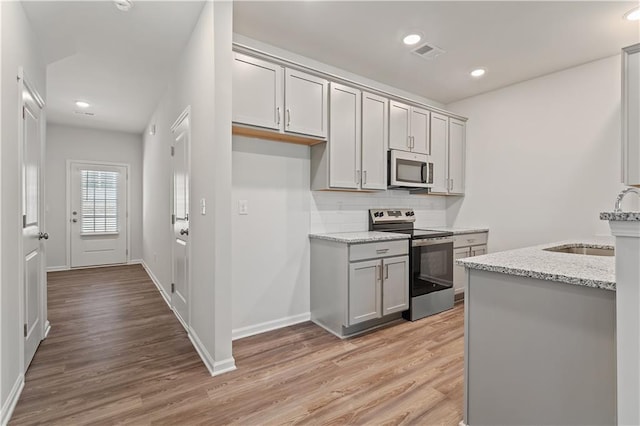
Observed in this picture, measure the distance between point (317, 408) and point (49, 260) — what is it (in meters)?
6.14

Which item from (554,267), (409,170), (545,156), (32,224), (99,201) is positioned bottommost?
(554,267)

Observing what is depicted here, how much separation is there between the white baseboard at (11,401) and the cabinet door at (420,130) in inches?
151

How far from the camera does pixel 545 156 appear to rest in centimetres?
353

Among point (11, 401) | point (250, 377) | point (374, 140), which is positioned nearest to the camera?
point (11, 401)

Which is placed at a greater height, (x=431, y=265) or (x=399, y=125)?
(x=399, y=125)

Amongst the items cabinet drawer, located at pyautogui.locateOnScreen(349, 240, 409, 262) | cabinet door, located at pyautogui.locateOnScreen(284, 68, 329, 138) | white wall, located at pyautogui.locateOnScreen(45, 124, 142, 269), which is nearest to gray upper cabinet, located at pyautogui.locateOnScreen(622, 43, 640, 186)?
cabinet drawer, located at pyautogui.locateOnScreen(349, 240, 409, 262)

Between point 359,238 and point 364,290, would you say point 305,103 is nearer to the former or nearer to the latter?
point 359,238

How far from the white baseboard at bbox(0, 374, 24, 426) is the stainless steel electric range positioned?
299 centimetres

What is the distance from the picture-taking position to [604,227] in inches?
121

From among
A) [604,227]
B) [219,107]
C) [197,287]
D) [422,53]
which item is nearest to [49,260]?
[197,287]

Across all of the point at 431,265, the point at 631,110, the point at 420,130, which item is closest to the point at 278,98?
the point at 420,130

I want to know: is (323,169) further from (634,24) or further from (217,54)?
(634,24)

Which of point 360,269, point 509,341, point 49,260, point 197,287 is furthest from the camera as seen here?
point 49,260

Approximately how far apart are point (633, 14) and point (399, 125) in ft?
6.52
